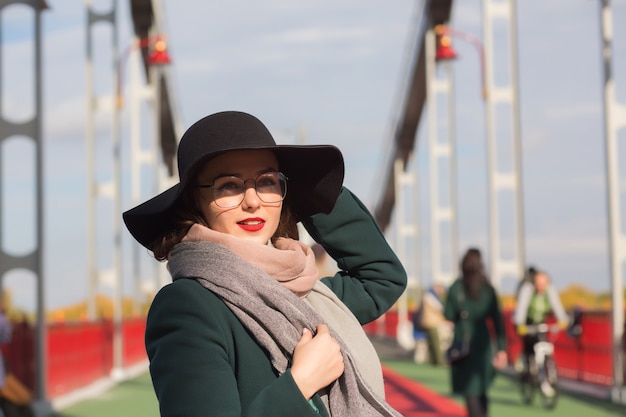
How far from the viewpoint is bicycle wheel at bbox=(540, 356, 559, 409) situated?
1361cm

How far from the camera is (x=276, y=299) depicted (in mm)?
2502

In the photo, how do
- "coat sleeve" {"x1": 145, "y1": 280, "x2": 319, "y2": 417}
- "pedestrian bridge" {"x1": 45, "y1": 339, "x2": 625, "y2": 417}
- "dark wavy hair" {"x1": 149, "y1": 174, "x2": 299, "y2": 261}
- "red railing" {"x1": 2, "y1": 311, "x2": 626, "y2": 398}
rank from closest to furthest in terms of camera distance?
"coat sleeve" {"x1": 145, "y1": 280, "x2": 319, "y2": 417}
"dark wavy hair" {"x1": 149, "y1": 174, "x2": 299, "y2": 261}
"pedestrian bridge" {"x1": 45, "y1": 339, "x2": 625, "y2": 417}
"red railing" {"x1": 2, "y1": 311, "x2": 626, "y2": 398}

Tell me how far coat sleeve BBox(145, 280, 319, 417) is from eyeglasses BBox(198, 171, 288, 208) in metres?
0.22

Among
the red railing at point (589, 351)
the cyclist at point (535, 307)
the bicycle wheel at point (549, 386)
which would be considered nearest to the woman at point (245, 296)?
the bicycle wheel at point (549, 386)

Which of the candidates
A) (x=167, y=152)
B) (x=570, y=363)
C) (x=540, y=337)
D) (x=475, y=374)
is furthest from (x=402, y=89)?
(x=475, y=374)

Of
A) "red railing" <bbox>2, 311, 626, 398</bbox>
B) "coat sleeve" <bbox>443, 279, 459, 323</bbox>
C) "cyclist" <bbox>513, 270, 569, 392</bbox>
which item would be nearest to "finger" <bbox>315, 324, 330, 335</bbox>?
"coat sleeve" <bbox>443, 279, 459, 323</bbox>

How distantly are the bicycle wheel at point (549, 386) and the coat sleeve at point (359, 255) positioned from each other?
1092cm

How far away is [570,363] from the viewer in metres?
18.0

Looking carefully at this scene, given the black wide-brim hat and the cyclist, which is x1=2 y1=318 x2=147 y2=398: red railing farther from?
the black wide-brim hat

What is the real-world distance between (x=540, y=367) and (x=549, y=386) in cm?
37

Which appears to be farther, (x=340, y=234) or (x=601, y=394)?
(x=601, y=394)

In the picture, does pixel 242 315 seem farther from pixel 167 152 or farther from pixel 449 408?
pixel 167 152

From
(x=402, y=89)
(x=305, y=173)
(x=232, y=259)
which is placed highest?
(x=402, y=89)

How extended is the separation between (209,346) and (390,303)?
0.73 metres
